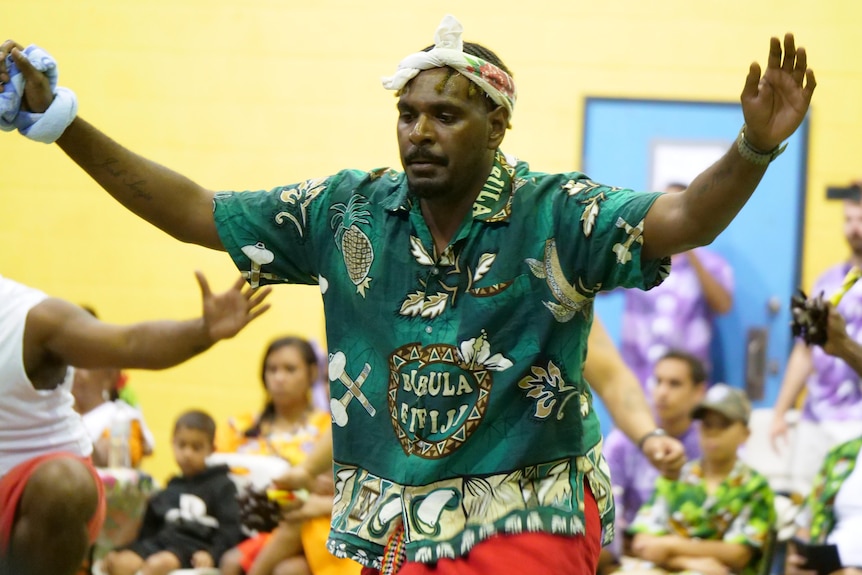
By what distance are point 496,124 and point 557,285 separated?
1.25 feet

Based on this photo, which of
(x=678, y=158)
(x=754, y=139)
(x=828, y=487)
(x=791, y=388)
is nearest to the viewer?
(x=754, y=139)

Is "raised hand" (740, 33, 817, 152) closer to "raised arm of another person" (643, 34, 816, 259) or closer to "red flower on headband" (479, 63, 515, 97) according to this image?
"raised arm of another person" (643, 34, 816, 259)

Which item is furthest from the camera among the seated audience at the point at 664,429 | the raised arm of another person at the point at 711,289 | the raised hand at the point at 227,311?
the raised arm of another person at the point at 711,289

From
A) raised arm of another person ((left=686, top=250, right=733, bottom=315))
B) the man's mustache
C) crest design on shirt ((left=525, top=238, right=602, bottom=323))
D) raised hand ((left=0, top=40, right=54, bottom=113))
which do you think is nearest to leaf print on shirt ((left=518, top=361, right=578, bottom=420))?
crest design on shirt ((left=525, top=238, right=602, bottom=323))

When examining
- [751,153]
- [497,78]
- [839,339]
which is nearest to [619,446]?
[839,339]

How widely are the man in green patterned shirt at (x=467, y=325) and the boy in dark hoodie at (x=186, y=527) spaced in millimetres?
2432

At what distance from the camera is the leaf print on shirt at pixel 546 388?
2.36 metres

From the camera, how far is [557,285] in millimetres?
2348

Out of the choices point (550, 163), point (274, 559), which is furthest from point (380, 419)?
point (550, 163)

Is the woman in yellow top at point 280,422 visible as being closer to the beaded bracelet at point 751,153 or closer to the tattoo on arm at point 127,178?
the tattoo on arm at point 127,178

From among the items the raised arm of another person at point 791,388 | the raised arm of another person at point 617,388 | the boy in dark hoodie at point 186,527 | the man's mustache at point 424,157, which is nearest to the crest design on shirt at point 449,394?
the man's mustache at point 424,157

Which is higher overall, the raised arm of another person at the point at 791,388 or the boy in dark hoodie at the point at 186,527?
the raised arm of another person at the point at 791,388

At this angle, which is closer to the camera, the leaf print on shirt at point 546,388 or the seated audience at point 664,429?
the leaf print on shirt at point 546,388

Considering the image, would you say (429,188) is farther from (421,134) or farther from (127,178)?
(127,178)
